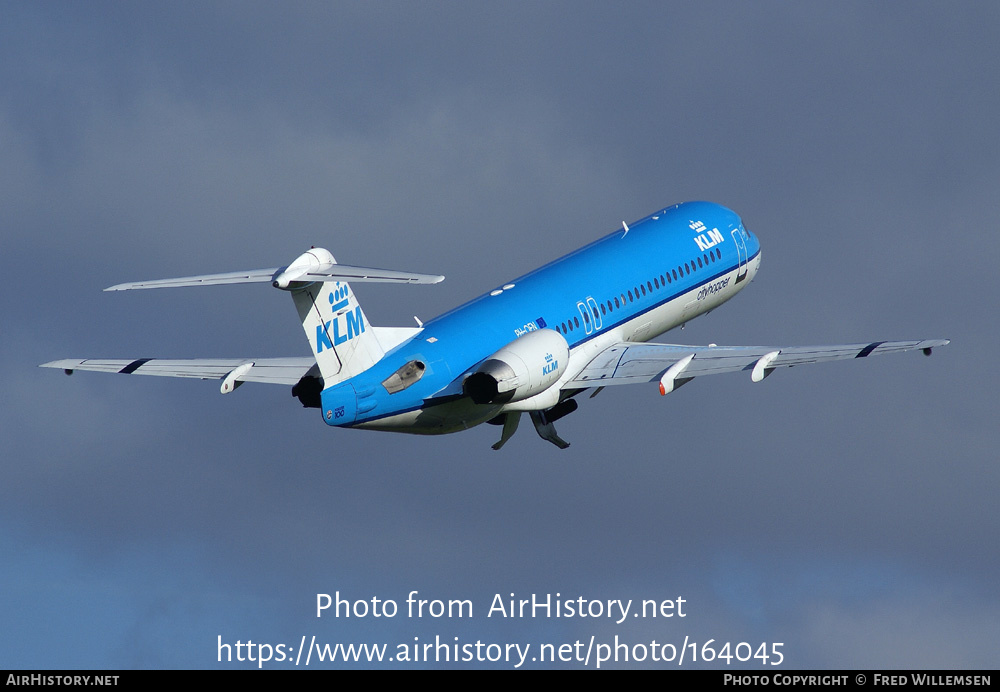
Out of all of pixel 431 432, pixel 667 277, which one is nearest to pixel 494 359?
pixel 431 432

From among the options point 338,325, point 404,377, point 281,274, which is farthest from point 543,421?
point 281,274

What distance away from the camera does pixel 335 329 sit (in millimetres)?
51656

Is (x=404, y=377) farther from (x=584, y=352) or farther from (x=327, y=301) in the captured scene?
(x=584, y=352)

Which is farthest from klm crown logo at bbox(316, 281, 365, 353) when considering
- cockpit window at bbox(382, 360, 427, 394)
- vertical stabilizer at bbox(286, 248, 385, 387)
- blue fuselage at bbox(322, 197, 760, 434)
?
cockpit window at bbox(382, 360, 427, 394)

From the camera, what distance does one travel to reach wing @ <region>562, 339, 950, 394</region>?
54.4 metres

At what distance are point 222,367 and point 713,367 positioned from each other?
13196mm

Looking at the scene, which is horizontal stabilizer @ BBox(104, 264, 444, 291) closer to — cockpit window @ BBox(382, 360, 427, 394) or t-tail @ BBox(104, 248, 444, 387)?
t-tail @ BBox(104, 248, 444, 387)

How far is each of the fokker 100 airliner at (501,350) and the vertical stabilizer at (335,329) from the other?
3cm

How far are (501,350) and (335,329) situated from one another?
16.6ft

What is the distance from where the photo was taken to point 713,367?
56094 millimetres

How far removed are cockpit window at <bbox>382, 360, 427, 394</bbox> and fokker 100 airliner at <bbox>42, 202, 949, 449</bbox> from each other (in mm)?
28

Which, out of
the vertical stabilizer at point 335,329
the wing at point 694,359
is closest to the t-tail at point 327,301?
the vertical stabilizer at point 335,329

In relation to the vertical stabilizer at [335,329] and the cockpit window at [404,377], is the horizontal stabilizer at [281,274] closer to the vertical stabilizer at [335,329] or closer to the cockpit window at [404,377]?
the vertical stabilizer at [335,329]

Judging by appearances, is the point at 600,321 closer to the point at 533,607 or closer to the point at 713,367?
the point at 713,367
